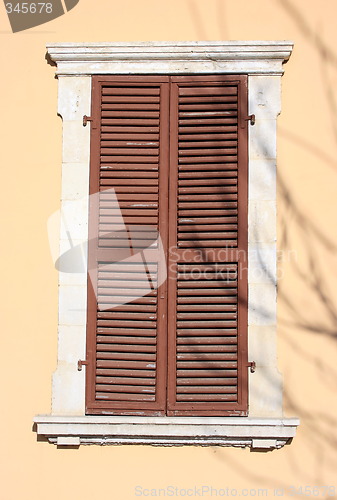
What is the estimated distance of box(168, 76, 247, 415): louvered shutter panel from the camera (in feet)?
15.3

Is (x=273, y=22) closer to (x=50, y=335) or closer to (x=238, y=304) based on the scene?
(x=238, y=304)

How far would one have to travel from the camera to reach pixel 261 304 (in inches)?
184

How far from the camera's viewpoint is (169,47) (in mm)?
4812

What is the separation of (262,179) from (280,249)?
19.8 inches

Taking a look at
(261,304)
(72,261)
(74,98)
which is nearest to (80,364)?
(72,261)

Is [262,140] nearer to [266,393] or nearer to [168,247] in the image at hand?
[168,247]

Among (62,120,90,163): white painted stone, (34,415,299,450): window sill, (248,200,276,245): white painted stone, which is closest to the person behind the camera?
(34,415,299,450): window sill

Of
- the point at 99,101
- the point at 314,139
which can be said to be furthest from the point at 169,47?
the point at 314,139

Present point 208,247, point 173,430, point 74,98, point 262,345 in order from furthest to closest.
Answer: point 74,98
point 208,247
point 262,345
point 173,430

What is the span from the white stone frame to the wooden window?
0.07m

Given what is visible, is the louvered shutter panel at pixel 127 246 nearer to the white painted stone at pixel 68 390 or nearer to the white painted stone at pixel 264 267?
the white painted stone at pixel 68 390

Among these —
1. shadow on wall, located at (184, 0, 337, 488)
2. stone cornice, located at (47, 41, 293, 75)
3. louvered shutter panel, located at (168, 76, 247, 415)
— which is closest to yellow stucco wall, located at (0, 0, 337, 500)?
shadow on wall, located at (184, 0, 337, 488)

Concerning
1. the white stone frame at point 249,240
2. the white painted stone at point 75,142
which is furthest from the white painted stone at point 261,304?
the white painted stone at point 75,142

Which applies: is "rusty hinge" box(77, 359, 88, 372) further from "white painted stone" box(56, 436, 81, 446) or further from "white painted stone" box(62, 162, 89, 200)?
"white painted stone" box(62, 162, 89, 200)
